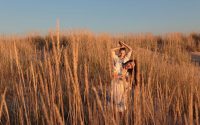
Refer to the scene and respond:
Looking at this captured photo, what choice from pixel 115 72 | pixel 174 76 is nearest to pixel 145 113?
pixel 115 72

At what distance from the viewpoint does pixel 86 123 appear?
81.4 inches

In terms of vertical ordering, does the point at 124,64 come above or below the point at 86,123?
above

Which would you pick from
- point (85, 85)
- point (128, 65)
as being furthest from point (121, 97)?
point (128, 65)

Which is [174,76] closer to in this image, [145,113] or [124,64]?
[124,64]

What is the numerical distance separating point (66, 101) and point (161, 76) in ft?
4.38

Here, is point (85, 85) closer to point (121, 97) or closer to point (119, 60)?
point (121, 97)

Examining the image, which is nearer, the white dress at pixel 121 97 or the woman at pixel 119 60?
the white dress at pixel 121 97

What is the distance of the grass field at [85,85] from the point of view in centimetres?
152

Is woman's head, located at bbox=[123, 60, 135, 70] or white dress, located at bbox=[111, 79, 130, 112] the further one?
woman's head, located at bbox=[123, 60, 135, 70]

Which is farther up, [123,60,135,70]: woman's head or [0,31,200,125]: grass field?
[123,60,135,70]: woman's head

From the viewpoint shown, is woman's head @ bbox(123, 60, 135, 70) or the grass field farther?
woman's head @ bbox(123, 60, 135, 70)

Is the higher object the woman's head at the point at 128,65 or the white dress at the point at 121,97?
the woman's head at the point at 128,65

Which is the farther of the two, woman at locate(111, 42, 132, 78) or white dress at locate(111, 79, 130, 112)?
woman at locate(111, 42, 132, 78)

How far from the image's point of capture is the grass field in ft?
4.99
